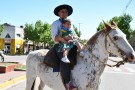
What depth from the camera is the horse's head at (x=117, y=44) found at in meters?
5.93

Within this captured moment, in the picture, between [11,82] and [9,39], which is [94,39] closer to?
[11,82]

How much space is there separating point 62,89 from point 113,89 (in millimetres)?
6906

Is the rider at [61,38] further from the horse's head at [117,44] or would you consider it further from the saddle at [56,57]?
the horse's head at [117,44]

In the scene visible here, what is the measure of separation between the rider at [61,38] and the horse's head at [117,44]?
859 mm

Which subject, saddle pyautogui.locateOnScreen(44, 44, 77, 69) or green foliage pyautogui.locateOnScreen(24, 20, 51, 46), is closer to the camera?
saddle pyautogui.locateOnScreen(44, 44, 77, 69)

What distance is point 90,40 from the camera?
6648 mm

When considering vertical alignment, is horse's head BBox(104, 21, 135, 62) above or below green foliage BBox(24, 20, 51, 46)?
below

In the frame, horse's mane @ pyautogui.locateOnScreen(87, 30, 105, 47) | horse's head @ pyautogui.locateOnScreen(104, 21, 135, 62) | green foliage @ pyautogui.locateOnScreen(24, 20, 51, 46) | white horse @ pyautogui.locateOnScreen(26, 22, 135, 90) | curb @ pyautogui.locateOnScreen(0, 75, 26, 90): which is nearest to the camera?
horse's head @ pyautogui.locateOnScreen(104, 21, 135, 62)

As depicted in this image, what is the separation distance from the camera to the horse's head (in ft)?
19.4

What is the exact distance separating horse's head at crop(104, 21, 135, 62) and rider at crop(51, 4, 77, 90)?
859mm

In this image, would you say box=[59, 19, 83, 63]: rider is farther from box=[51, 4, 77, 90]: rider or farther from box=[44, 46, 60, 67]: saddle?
box=[44, 46, 60, 67]: saddle

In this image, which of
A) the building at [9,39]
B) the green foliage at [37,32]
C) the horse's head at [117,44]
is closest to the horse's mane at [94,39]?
the horse's head at [117,44]

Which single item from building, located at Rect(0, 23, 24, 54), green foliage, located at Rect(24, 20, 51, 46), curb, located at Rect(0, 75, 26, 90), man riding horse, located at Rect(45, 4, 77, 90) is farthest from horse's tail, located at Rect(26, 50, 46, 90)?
green foliage, located at Rect(24, 20, 51, 46)

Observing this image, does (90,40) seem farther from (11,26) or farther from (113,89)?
(11,26)
